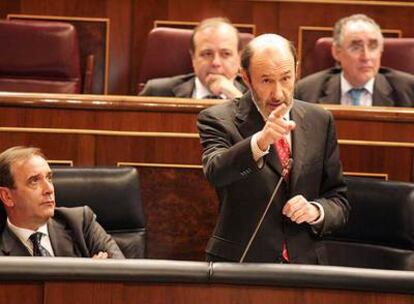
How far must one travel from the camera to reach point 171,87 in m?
2.18

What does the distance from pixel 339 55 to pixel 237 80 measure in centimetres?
25

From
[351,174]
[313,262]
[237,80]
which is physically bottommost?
[313,262]

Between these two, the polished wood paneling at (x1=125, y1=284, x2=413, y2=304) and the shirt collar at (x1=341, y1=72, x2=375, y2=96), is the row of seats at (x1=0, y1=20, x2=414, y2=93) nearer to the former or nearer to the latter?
the shirt collar at (x1=341, y1=72, x2=375, y2=96)

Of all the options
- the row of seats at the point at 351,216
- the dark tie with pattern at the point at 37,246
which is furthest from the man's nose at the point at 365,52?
the dark tie with pattern at the point at 37,246

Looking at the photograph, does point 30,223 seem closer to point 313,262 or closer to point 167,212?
point 167,212

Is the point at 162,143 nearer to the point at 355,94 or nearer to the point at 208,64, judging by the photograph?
the point at 208,64

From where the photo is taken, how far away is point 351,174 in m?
1.71

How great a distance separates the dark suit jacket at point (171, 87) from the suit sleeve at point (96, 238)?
0.69 metres

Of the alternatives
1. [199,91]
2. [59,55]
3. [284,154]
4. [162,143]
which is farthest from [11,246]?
[59,55]

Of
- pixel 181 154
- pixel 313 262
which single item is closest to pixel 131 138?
pixel 181 154

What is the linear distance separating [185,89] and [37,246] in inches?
30.3

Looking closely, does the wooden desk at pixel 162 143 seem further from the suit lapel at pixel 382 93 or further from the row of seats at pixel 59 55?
the row of seats at pixel 59 55

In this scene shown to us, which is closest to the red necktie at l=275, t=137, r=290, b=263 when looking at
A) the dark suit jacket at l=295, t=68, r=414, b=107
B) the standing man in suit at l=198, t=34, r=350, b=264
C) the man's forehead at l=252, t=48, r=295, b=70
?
the standing man in suit at l=198, t=34, r=350, b=264

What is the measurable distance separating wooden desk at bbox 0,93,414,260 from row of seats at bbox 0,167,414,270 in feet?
0.45
